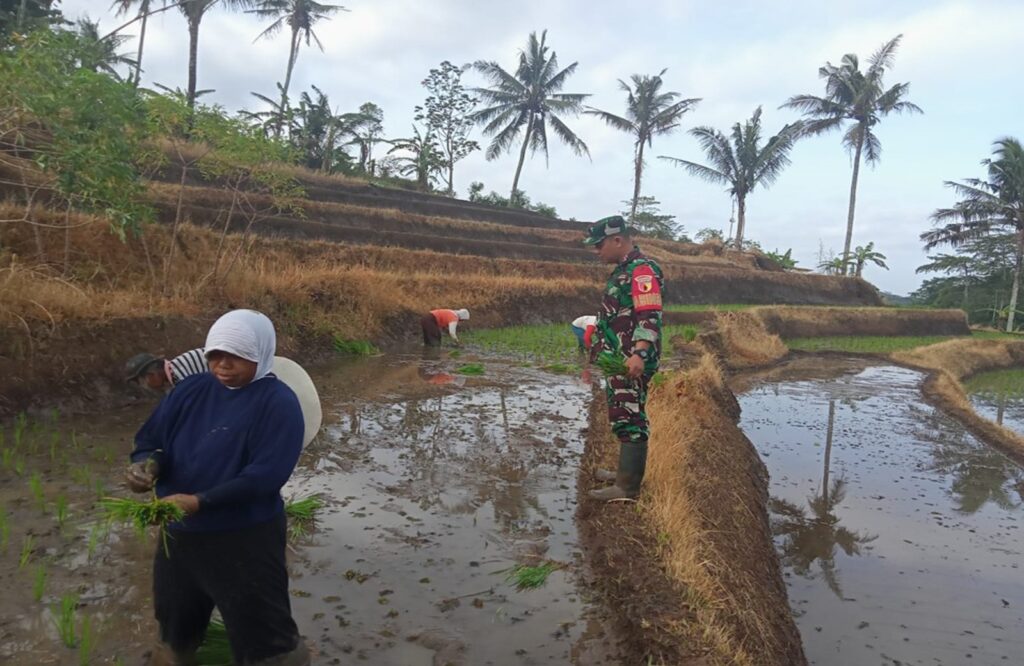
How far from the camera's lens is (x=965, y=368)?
18.2m

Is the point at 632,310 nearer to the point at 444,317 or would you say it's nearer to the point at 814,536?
the point at 814,536

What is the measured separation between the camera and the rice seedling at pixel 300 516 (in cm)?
356

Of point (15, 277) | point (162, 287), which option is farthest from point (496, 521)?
point (162, 287)

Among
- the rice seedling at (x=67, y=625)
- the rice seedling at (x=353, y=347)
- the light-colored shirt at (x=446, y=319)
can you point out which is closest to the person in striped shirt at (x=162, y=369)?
the rice seedling at (x=67, y=625)

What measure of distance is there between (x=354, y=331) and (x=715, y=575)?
8018mm

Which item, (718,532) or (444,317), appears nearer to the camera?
(718,532)

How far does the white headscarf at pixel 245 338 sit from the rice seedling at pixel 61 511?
2243mm

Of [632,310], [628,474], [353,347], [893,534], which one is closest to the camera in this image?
[632,310]

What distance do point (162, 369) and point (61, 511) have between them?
3.04ft

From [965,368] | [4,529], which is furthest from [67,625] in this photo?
[965,368]

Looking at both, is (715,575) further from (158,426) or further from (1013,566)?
(1013,566)

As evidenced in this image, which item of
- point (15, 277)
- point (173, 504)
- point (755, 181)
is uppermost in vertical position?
point (755, 181)

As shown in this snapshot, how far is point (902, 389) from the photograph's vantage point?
12.8 m

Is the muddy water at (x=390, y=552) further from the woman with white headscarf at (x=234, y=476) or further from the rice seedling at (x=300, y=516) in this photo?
the woman with white headscarf at (x=234, y=476)
